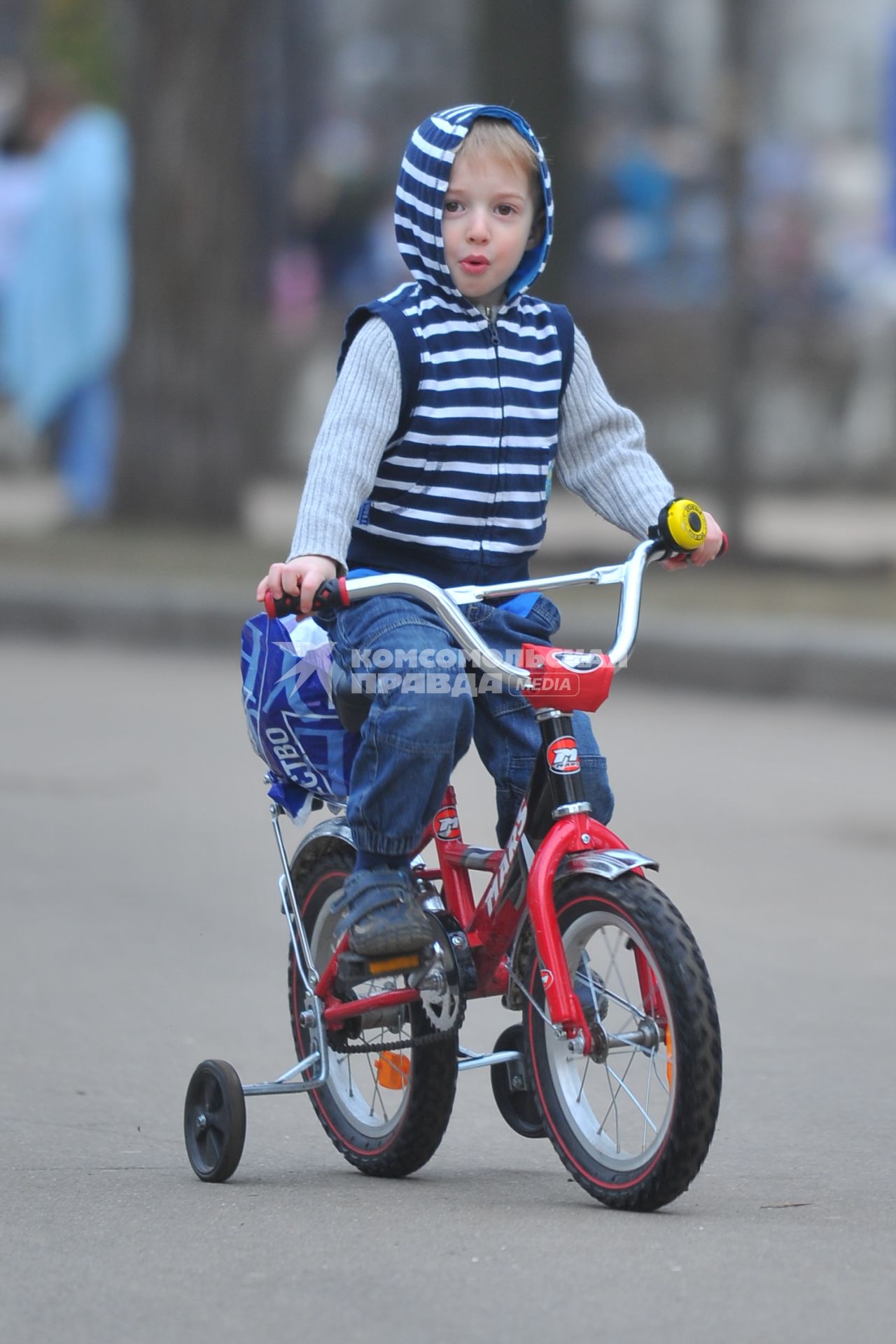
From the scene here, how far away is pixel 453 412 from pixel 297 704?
0.54 m

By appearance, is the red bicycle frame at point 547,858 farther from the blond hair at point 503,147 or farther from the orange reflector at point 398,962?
the blond hair at point 503,147

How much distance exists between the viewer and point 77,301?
596 inches

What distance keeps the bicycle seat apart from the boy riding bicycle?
28mm

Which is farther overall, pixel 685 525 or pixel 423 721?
pixel 685 525

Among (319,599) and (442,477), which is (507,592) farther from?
(319,599)

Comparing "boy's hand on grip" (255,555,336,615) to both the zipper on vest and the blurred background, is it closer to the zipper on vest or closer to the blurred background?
the zipper on vest

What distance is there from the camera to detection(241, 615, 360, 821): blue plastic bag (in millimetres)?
4078

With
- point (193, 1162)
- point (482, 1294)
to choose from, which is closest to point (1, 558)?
point (193, 1162)

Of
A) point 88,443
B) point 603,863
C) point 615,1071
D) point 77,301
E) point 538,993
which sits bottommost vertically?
point 615,1071

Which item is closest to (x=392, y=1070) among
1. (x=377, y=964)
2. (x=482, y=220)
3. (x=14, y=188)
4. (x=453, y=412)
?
(x=377, y=964)

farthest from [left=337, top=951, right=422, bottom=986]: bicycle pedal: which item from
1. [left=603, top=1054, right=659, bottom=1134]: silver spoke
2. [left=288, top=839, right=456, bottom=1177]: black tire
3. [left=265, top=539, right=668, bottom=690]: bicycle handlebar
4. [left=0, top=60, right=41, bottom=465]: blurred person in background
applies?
[left=0, top=60, right=41, bottom=465]: blurred person in background

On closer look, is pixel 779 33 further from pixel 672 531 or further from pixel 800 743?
pixel 672 531

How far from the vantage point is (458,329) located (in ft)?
12.9

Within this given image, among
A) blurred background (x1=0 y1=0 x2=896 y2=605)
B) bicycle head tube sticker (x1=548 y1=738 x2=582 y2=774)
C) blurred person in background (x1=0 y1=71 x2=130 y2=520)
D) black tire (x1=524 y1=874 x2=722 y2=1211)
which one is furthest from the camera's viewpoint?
blurred person in background (x1=0 y1=71 x2=130 y2=520)
